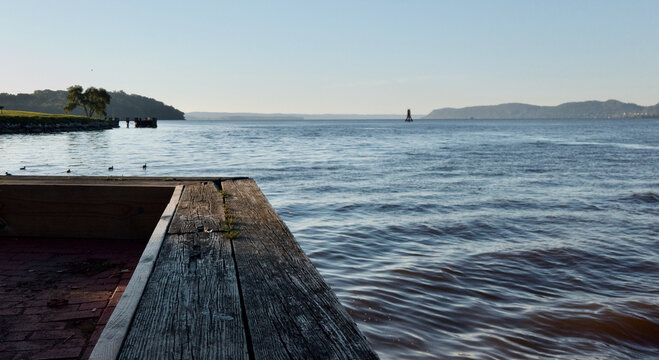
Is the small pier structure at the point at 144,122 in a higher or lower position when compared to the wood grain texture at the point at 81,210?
higher

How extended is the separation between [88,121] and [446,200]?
79832mm

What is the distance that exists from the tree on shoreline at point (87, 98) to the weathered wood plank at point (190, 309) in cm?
9515

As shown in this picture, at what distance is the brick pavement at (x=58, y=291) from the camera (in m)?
2.75

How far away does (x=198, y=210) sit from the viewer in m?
3.64

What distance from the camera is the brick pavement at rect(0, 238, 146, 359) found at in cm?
275

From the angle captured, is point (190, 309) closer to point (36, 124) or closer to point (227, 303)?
point (227, 303)

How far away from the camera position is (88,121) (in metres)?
76.7

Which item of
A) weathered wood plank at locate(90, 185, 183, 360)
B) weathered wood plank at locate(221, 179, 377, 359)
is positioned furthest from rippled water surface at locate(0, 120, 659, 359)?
weathered wood plank at locate(90, 185, 183, 360)

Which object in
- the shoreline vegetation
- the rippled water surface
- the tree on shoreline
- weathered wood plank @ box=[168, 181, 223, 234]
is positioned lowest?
the rippled water surface

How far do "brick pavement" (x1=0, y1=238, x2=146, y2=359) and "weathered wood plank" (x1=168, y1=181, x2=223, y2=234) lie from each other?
0.76 metres

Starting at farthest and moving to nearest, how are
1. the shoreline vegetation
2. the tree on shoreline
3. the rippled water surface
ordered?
the tree on shoreline
the shoreline vegetation
the rippled water surface

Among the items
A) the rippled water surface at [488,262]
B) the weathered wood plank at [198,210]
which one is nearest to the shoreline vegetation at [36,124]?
the rippled water surface at [488,262]

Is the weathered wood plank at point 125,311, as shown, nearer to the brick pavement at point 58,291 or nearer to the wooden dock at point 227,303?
the wooden dock at point 227,303

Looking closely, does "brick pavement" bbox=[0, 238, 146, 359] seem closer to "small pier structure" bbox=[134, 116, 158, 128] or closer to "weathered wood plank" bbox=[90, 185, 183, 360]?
"weathered wood plank" bbox=[90, 185, 183, 360]
